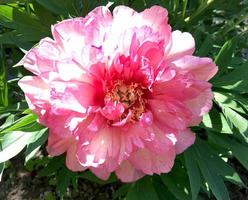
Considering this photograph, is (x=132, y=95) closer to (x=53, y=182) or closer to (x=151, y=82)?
(x=151, y=82)

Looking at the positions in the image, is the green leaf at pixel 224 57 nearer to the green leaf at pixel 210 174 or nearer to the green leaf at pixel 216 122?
the green leaf at pixel 216 122

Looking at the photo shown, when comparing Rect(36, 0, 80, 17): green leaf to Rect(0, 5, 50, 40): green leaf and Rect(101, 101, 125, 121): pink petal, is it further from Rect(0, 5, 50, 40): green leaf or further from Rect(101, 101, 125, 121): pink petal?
Rect(101, 101, 125, 121): pink petal

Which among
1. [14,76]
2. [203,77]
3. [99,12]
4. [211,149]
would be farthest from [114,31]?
[14,76]

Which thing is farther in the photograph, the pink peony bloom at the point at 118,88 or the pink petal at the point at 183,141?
the pink petal at the point at 183,141

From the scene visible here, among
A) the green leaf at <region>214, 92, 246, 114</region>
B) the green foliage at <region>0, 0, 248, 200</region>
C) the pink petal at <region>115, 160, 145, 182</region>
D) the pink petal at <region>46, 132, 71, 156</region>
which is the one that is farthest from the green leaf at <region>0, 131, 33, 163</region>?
the green leaf at <region>214, 92, 246, 114</region>

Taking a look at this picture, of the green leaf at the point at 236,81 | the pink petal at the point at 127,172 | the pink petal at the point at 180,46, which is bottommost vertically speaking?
the pink petal at the point at 127,172

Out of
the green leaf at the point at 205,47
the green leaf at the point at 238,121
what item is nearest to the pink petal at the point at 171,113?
the green leaf at the point at 238,121
